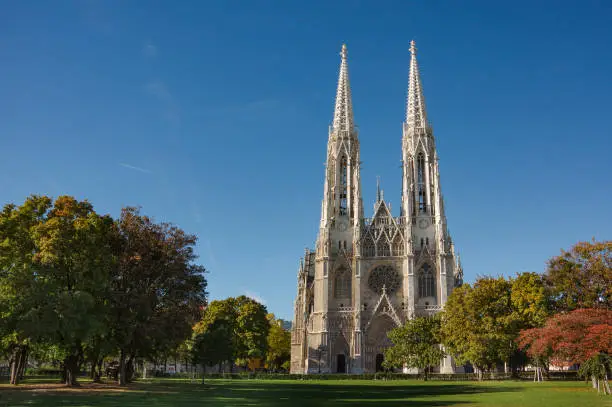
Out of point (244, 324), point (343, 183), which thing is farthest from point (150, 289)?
point (343, 183)

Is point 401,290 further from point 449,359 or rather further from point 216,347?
point 216,347

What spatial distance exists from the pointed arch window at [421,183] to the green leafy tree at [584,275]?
37.6 meters

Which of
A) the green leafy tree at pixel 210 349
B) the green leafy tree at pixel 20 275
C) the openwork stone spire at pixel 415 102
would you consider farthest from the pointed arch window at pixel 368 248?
the green leafy tree at pixel 20 275

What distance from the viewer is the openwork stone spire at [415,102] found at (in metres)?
82.6

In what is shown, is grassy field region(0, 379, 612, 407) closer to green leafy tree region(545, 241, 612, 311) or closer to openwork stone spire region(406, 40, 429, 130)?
green leafy tree region(545, 241, 612, 311)

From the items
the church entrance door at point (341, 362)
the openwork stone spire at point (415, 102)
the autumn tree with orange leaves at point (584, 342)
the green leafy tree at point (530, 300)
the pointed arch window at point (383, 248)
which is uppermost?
the openwork stone spire at point (415, 102)

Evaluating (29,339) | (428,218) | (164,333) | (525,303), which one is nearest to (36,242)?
(29,339)

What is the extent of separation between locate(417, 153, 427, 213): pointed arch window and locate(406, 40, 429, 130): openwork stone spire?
16.9 feet

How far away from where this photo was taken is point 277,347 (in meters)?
94.9

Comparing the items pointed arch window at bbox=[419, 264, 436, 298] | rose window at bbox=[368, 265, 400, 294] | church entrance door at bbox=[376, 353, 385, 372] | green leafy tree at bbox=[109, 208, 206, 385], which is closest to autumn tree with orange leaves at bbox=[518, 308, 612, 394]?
green leafy tree at bbox=[109, 208, 206, 385]

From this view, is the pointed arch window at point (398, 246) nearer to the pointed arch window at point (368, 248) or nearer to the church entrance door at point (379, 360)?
the pointed arch window at point (368, 248)

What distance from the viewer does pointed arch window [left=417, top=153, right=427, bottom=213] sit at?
78562 mm

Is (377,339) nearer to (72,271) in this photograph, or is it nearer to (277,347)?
(277,347)

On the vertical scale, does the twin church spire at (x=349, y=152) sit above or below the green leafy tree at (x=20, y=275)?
above
